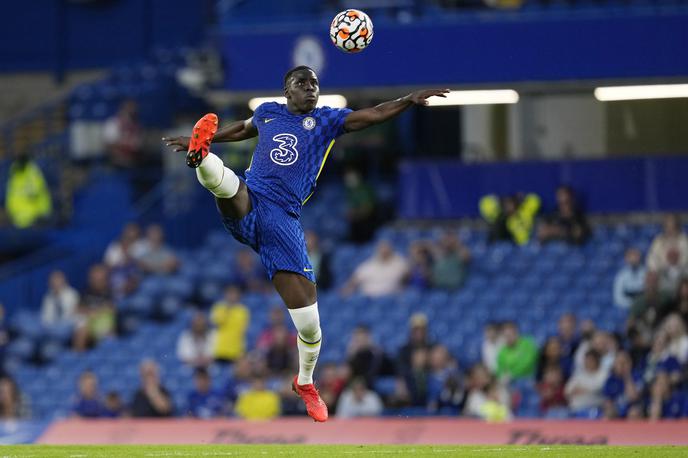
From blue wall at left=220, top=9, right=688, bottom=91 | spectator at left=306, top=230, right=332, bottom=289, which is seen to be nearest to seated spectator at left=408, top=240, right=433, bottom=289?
spectator at left=306, top=230, right=332, bottom=289

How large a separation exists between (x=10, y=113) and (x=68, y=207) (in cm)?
434

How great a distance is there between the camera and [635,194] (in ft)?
68.1

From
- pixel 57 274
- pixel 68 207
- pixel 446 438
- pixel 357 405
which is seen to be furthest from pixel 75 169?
pixel 446 438

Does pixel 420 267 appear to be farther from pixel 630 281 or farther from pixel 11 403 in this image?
pixel 11 403

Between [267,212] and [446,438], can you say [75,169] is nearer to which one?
[446,438]

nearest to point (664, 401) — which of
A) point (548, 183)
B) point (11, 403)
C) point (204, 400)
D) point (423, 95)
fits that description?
point (204, 400)

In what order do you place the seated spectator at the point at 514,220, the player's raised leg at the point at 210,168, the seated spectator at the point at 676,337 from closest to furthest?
the player's raised leg at the point at 210,168, the seated spectator at the point at 676,337, the seated spectator at the point at 514,220

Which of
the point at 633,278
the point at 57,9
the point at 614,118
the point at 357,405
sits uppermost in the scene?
the point at 57,9

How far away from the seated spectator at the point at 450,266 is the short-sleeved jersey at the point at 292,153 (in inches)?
300

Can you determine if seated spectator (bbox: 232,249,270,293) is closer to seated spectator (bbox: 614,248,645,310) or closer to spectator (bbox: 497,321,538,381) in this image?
spectator (bbox: 497,321,538,381)

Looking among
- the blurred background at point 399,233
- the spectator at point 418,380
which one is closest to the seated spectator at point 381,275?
the blurred background at point 399,233

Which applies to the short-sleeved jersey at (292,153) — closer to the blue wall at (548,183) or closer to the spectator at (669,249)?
the spectator at (669,249)

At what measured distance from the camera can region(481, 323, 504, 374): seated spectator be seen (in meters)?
18.0

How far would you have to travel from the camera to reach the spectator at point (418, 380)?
17.7m
